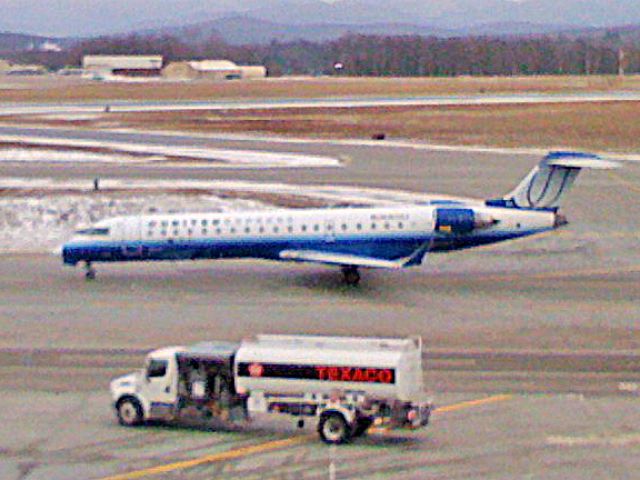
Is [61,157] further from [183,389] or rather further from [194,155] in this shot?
[183,389]

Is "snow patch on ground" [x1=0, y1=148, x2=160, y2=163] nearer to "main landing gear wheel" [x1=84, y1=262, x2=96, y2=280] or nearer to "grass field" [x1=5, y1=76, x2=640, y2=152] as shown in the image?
"grass field" [x1=5, y1=76, x2=640, y2=152]

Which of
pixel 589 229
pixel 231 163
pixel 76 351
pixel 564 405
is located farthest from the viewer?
pixel 231 163

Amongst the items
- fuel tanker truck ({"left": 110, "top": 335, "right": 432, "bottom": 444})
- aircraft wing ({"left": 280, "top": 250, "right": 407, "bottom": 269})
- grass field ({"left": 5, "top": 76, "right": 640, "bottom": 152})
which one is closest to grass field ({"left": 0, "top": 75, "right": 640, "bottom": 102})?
grass field ({"left": 5, "top": 76, "right": 640, "bottom": 152})

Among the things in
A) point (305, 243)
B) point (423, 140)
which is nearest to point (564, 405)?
point (305, 243)

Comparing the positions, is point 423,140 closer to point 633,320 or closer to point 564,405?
point 633,320

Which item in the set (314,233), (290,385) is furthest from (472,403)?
(314,233)

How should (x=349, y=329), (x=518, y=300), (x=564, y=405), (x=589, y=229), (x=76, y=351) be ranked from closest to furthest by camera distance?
1. (x=564, y=405)
2. (x=76, y=351)
3. (x=349, y=329)
4. (x=518, y=300)
5. (x=589, y=229)

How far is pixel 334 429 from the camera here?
2345 centimetres

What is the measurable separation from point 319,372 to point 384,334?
10.7 metres

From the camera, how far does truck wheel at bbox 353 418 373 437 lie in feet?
77.3

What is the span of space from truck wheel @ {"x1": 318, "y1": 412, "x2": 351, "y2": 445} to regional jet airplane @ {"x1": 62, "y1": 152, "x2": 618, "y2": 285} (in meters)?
15.6

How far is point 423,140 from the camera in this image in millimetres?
92812

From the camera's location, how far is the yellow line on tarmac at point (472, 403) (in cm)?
2625

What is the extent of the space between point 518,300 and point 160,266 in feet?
48.0
